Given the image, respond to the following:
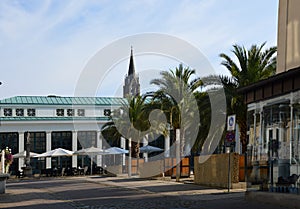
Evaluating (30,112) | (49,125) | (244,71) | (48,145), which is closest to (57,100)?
(30,112)

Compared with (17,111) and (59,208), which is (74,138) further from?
(59,208)

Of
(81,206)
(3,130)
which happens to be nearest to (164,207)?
(81,206)

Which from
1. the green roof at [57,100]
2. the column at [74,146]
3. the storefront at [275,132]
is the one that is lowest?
the column at [74,146]

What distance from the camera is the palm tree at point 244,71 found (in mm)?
25625

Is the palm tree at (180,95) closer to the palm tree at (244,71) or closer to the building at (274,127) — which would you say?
the palm tree at (244,71)

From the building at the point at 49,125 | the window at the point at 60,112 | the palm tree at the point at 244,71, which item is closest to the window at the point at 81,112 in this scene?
the building at the point at 49,125

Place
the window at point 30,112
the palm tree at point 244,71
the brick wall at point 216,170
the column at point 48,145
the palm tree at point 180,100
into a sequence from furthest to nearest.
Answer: the window at point 30,112, the column at point 48,145, the palm tree at point 180,100, the palm tree at point 244,71, the brick wall at point 216,170

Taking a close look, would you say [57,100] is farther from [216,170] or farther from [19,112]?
[216,170]

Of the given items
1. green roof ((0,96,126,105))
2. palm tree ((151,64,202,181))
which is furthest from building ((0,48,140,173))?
palm tree ((151,64,202,181))

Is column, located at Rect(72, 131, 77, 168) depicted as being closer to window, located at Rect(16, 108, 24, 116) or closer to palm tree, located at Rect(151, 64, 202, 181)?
window, located at Rect(16, 108, 24, 116)

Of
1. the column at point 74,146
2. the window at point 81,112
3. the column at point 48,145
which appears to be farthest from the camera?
the window at point 81,112

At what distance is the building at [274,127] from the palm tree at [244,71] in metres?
7.88

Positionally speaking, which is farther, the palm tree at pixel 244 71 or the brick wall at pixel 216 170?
the palm tree at pixel 244 71

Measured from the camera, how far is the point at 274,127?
51.5 feet
